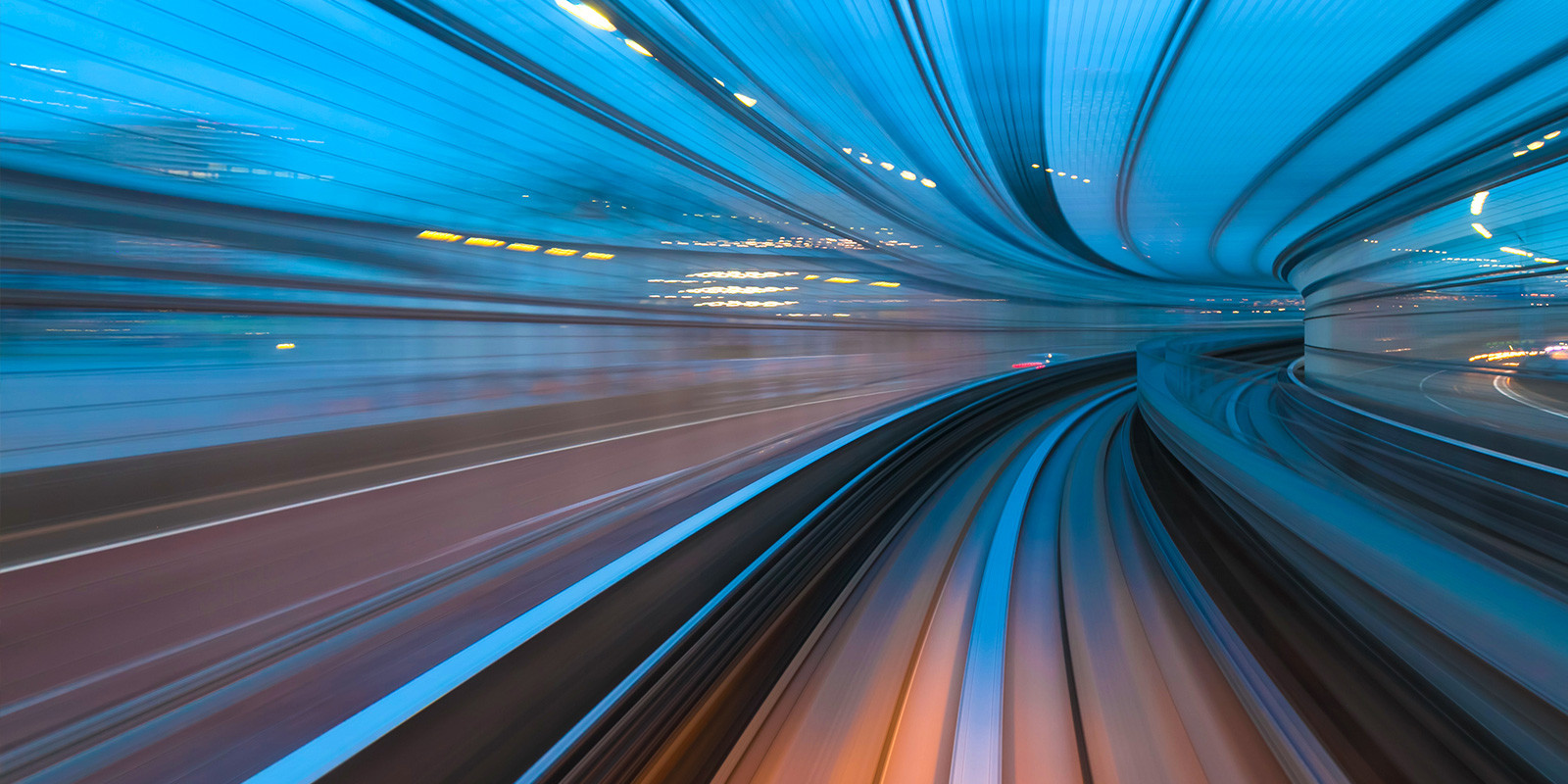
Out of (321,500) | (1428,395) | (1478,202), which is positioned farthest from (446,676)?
(1478,202)

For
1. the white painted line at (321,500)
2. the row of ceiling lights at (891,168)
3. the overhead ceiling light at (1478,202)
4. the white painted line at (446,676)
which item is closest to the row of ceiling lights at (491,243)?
the white painted line at (321,500)

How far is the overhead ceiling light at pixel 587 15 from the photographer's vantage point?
11.5ft

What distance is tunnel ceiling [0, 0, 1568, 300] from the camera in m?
2.45

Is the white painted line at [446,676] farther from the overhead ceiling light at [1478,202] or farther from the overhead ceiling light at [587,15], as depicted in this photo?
the overhead ceiling light at [1478,202]

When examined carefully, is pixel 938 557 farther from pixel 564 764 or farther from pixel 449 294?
pixel 449 294

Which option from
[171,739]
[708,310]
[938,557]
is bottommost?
[938,557]

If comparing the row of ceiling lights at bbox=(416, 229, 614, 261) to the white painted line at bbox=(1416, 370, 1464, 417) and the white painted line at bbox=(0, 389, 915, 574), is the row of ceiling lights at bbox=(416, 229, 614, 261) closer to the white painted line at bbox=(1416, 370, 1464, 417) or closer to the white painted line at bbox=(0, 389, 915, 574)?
the white painted line at bbox=(0, 389, 915, 574)

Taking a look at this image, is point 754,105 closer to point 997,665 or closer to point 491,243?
point 491,243

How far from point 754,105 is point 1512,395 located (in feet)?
26.7

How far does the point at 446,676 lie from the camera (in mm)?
2303

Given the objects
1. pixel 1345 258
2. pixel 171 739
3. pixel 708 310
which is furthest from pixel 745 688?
pixel 1345 258

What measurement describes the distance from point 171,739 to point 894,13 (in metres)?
5.49

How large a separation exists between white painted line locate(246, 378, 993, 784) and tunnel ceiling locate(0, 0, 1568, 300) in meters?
1.97

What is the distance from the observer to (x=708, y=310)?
6.30 m
